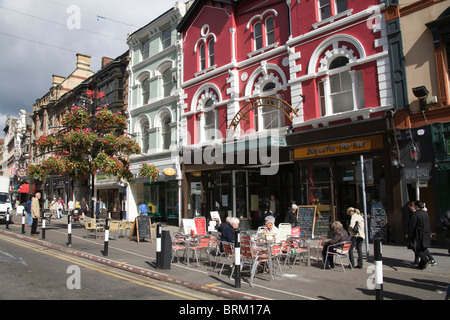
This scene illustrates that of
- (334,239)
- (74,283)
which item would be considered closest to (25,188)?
(74,283)

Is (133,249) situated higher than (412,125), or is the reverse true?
(412,125)

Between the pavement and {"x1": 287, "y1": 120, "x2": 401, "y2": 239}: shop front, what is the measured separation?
2.06 m

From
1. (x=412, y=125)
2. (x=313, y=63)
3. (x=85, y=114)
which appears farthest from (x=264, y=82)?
(x=85, y=114)

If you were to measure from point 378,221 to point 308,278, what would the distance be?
20.8ft

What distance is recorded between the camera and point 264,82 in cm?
1739

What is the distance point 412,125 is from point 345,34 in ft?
15.7

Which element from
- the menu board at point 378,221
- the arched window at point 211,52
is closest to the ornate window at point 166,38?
the arched window at point 211,52

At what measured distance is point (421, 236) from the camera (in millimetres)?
8680

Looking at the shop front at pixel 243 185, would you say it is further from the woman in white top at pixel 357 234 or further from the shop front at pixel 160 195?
the woman in white top at pixel 357 234

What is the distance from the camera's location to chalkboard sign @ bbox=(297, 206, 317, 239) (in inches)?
549

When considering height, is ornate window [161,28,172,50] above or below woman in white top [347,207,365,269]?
above

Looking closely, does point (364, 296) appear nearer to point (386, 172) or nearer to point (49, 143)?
point (386, 172)

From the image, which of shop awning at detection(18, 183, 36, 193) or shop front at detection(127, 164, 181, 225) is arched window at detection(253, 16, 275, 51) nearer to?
shop front at detection(127, 164, 181, 225)

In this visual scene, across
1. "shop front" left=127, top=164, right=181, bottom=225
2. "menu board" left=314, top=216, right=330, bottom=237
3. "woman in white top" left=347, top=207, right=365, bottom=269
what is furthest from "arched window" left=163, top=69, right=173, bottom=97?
"woman in white top" left=347, top=207, right=365, bottom=269
